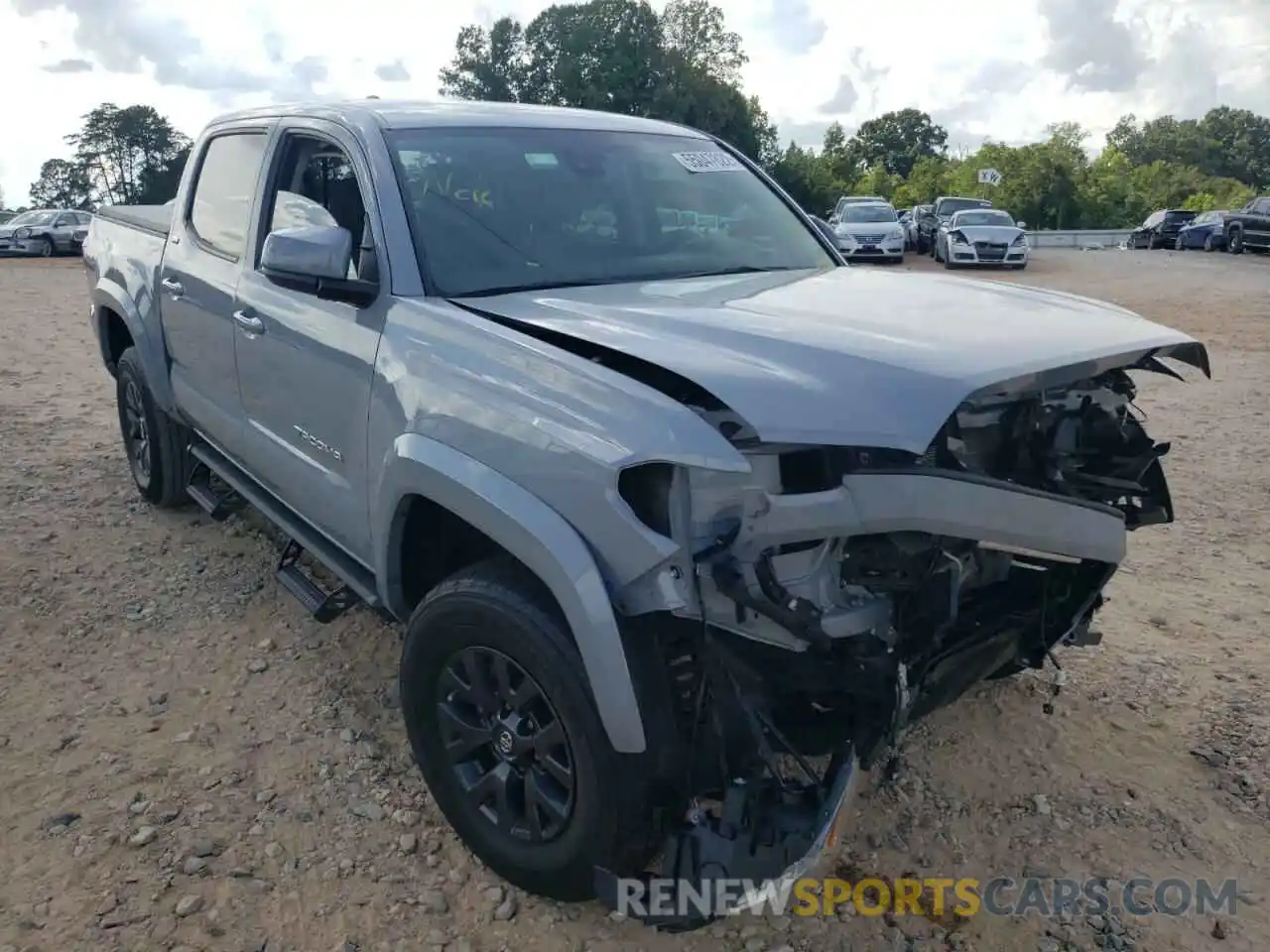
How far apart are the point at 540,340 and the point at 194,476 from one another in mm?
3273

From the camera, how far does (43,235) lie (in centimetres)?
2850

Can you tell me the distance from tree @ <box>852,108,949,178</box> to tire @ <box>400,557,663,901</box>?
91.1m

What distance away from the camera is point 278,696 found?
3.70 meters

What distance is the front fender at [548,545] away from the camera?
2.22 m

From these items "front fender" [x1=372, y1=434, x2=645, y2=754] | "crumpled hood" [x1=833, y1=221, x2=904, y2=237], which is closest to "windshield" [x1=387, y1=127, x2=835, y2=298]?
"front fender" [x1=372, y1=434, x2=645, y2=754]

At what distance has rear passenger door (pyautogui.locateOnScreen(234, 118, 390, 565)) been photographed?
10.2ft

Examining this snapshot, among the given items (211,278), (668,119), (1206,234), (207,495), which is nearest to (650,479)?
(211,278)

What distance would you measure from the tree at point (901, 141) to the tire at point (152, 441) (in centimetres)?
8876

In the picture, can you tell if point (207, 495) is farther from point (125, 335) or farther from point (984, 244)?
point (984, 244)

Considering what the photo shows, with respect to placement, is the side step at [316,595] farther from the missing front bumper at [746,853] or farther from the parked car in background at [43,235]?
the parked car in background at [43,235]

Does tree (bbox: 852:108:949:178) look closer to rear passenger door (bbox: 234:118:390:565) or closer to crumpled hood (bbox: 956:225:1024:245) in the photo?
crumpled hood (bbox: 956:225:1024:245)

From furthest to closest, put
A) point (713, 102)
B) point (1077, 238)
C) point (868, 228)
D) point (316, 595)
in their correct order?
1. point (713, 102)
2. point (1077, 238)
3. point (868, 228)
4. point (316, 595)

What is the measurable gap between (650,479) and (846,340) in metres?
0.59

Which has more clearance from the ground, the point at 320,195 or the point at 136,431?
the point at 320,195
